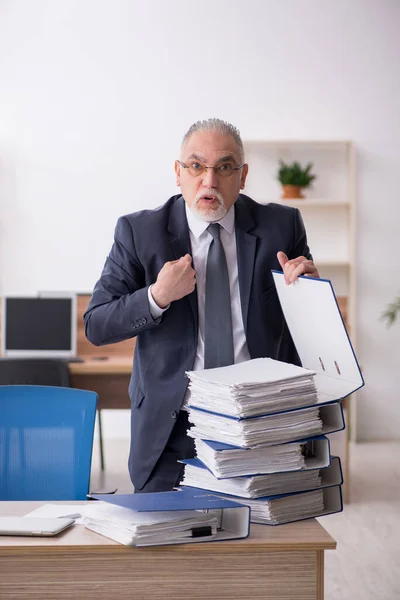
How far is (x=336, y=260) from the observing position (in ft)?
20.5

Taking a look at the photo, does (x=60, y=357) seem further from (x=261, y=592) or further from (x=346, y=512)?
(x=261, y=592)

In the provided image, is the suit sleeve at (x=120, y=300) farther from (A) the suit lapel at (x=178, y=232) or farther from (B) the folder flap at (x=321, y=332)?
(B) the folder flap at (x=321, y=332)

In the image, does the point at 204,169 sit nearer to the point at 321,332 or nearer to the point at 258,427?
the point at 321,332

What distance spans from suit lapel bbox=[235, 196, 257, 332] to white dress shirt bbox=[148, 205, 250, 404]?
0.02m

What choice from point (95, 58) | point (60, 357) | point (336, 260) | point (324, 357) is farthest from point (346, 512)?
point (95, 58)

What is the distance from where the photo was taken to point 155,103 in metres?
6.23

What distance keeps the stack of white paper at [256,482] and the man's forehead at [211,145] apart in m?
0.67

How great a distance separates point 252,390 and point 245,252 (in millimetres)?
502

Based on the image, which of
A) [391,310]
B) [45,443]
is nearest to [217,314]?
[45,443]

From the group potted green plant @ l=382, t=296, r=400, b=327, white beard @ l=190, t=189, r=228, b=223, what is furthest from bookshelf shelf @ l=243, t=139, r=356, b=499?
white beard @ l=190, t=189, r=228, b=223

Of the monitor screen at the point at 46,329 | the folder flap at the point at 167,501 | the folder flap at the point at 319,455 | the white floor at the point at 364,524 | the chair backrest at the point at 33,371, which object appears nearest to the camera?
the folder flap at the point at 167,501

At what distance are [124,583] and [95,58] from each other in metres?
5.42

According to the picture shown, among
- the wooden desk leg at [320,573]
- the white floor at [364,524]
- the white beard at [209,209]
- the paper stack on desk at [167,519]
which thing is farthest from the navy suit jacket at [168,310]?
the white floor at [364,524]

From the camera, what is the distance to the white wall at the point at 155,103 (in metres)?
6.23
